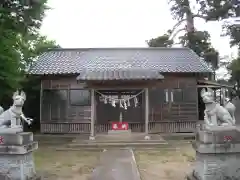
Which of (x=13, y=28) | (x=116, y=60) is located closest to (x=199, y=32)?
(x=116, y=60)

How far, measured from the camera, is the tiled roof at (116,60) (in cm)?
1992

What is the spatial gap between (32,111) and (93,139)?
8196mm

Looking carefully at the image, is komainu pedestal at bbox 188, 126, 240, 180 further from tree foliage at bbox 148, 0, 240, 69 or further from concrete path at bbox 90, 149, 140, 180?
tree foliage at bbox 148, 0, 240, 69

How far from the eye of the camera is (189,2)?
3481 cm

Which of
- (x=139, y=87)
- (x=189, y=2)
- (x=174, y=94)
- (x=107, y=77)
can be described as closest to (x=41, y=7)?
(x=107, y=77)

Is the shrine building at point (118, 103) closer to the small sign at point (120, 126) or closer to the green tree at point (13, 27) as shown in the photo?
the small sign at point (120, 126)

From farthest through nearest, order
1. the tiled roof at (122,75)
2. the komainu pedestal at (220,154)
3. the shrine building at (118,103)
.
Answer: the shrine building at (118,103), the tiled roof at (122,75), the komainu pedestal at (220,154)

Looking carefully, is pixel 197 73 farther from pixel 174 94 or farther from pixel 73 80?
pixel 73 80

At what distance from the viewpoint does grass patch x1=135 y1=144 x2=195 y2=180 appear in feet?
30.6

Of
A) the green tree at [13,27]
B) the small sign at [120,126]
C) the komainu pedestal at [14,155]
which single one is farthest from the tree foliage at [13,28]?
the komainu pedestal at [14,155]

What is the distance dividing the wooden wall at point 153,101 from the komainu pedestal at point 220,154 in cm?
1222

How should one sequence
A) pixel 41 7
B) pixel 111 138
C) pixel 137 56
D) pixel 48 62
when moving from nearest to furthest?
pixel 41 7 < pixel 111 138 < pixel 48 62 < pixel 137 56

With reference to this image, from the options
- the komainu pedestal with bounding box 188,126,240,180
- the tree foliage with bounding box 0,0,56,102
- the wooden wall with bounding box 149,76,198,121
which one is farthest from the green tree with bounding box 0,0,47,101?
the komainu pedestal with bounding box 188,126,240,180

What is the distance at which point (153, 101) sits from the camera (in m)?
19.7
